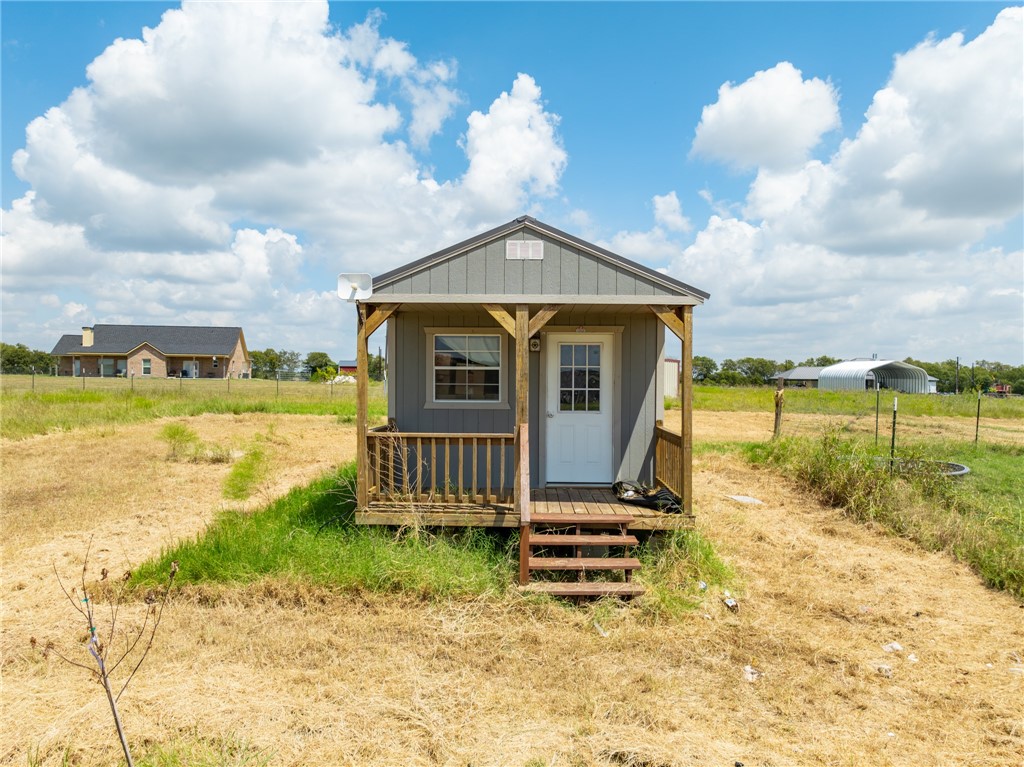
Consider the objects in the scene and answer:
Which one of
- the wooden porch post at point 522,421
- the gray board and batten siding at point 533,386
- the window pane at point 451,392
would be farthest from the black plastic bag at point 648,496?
the window pane at point 451,392

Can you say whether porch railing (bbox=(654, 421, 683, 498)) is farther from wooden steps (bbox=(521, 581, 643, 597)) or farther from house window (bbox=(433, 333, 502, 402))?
house window (bbox=(433, 333, 502, 402))

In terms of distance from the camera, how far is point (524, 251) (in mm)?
6121

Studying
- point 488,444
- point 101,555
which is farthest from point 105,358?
point 488,444

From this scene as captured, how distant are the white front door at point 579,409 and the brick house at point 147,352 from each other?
4202cm

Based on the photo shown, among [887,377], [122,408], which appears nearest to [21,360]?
[122,408]

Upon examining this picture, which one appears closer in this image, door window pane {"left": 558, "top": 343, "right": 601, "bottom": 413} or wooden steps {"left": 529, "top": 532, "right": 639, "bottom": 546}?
wooden steps {"left": 529, "top": 532, "right": 639, "bottom": 546}

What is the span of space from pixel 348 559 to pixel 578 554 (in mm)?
2179

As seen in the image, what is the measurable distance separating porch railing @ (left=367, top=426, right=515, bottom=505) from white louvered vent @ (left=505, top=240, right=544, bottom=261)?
1829 millimetres

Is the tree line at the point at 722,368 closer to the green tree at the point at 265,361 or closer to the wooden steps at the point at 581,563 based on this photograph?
the green tree at the point at 265,361

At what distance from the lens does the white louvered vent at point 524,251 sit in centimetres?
611

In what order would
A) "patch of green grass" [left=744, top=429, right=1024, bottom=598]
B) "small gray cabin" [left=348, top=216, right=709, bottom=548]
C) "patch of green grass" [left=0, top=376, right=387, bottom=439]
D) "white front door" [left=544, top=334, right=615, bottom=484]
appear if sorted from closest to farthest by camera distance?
"patch of green grass" [left=744, top=429, right=1024, bottom=598]
"small gray cabin" [left=348, top=216, right=709, bottom=548]
"white front door" [left=544, top=334, right=615, bottom=484]
"patch of green grass" [left=0, top=376, right=387, bottom=439]

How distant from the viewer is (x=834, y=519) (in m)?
8.12

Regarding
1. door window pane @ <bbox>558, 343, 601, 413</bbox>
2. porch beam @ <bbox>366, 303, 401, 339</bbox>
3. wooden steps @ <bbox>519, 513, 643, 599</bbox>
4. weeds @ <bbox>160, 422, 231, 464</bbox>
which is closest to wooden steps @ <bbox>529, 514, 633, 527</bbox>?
wooden steps @ <bbox>519, 513, 643, 599</bbox>

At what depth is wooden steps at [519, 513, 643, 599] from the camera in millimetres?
5363
